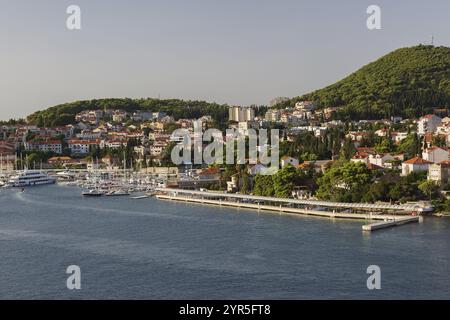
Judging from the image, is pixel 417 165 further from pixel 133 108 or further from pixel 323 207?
pixel 133 108

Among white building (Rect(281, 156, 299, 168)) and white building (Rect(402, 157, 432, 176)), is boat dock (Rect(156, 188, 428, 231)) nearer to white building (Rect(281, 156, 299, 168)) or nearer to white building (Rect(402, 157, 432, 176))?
white building (Rect(281, 156, 299, 168))

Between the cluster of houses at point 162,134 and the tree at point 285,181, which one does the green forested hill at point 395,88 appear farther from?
the tree at point 285,181

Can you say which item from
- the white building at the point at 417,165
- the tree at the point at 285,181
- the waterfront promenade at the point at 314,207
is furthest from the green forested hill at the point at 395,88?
the waterfront promenade at the point at 314,207

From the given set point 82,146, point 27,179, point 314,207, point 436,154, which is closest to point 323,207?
point 314,207

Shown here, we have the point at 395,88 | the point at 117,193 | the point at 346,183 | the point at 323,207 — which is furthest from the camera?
the point at 395,88

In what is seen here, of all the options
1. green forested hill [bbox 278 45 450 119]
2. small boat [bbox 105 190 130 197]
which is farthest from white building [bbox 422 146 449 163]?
green forested hill [bbox 278 45 450 119]

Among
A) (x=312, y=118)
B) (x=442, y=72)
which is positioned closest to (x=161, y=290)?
(x=312, y=118)
